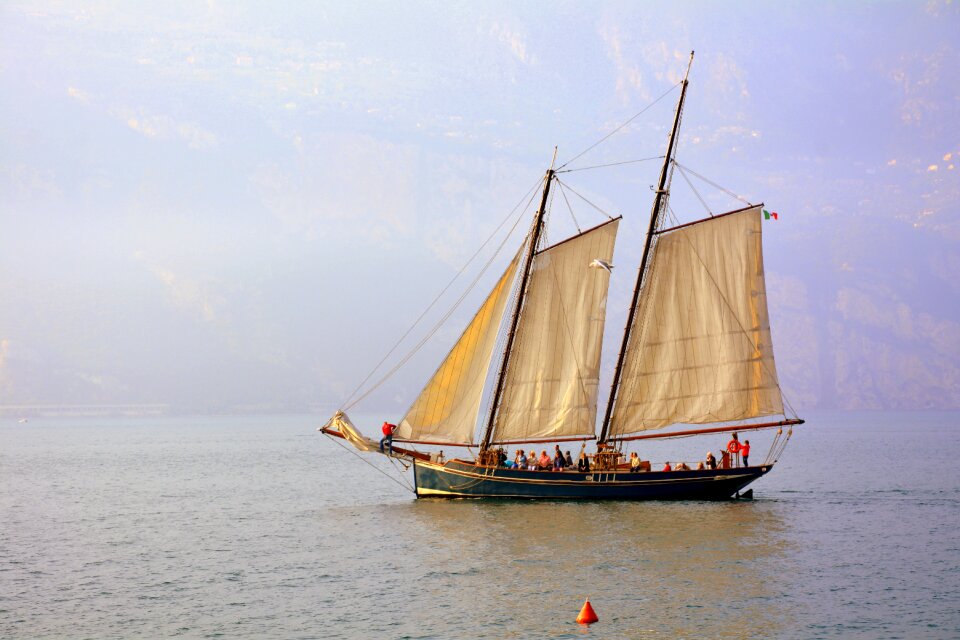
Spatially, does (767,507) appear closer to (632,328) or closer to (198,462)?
(632,328)

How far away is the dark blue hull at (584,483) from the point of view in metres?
61.8

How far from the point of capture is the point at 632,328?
65.7 meters

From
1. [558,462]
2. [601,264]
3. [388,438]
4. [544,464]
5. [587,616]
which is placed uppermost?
[601,264]

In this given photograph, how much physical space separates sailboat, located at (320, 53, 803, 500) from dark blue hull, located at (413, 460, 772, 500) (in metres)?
0.07

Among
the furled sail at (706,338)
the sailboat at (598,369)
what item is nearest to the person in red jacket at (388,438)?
the sailboat at (598,369)

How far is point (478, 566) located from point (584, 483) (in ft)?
57.2

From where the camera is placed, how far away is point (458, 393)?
62.0m

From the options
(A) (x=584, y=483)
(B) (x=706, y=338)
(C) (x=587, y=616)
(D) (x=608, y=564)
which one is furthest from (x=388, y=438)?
(C) (x=587, y=616)

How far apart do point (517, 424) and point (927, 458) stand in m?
78.8

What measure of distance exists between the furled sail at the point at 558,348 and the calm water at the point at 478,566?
16.7 feet

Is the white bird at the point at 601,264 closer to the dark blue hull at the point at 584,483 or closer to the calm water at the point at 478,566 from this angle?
the dark blue hull at the point at 584,483

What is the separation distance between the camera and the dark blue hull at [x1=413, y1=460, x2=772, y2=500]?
61781 millimetres

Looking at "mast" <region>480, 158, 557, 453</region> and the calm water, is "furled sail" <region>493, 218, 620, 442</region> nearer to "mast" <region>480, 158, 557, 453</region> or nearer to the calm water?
"mast" <region>480, 158, 557, 453</region>

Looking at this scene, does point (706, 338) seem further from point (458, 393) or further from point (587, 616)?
point (587, 616)
